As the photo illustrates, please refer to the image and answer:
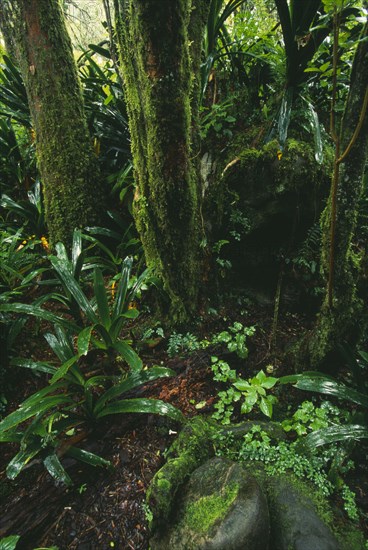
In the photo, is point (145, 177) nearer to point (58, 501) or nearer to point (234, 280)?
point (234, 280)

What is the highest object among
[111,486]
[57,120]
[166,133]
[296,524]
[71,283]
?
[57,120]

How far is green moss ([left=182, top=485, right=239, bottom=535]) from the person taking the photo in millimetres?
1135

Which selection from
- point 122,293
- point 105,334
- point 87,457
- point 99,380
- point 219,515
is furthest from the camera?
point 122,293

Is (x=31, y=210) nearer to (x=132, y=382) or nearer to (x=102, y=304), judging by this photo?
(x=102, y=304)

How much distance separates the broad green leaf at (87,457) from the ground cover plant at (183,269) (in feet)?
0.05

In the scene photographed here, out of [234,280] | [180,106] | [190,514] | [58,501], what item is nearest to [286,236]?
[234,280]

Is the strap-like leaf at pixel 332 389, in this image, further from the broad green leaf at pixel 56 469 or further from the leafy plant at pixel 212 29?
the leafy plant at pixel 212 29

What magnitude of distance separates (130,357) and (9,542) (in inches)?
32.7

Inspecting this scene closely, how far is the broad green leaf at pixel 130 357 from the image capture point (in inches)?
58.8

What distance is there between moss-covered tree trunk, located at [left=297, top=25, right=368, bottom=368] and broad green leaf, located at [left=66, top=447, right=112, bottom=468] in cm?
127

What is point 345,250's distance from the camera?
1679 millimetres

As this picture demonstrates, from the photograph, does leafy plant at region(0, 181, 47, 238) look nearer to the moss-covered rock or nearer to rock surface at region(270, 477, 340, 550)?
the moss-covered rock

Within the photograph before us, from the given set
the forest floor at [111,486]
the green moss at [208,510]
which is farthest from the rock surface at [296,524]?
the forest floor at [111,486]

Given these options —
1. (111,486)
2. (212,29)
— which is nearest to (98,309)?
(111,486)
